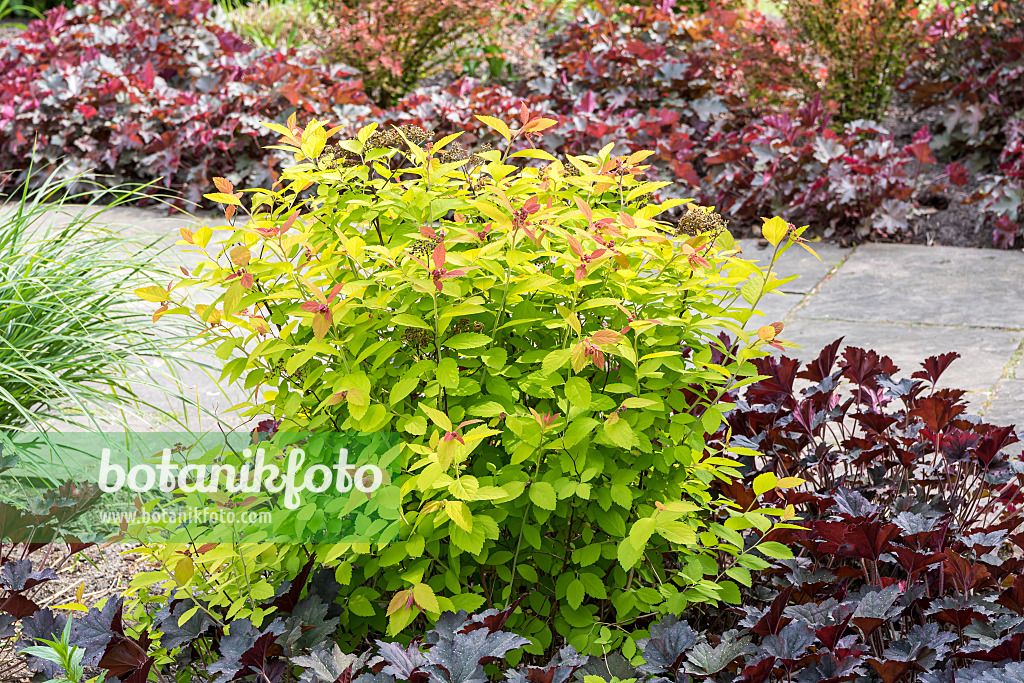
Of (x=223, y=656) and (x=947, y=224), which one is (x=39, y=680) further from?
(x=947, y=224)

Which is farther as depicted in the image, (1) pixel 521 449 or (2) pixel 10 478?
(2) pixel 10 478

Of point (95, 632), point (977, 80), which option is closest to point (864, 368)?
point (95, 632)

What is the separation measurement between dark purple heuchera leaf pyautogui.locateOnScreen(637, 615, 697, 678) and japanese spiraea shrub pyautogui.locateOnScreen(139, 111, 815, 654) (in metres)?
0.11

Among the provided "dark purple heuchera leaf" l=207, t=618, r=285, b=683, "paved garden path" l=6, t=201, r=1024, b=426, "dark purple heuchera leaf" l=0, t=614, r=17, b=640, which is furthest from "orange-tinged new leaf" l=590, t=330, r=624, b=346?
"paved garden path" l=6, t=201, r=1024, b=426

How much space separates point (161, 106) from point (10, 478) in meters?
4.44

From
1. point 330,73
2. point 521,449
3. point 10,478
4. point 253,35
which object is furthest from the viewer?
point 253,35

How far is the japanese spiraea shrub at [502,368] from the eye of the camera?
5.32ft

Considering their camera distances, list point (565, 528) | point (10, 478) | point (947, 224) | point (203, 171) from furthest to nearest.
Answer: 1. point (203, 171)
2. point (947, 224)
3. point (10, 478)
4. point (565, 528)

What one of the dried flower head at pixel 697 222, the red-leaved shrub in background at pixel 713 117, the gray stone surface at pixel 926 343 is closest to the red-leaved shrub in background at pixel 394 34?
the red-leaved shrub in background at pixel 713 117

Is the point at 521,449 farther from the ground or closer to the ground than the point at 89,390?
farther from the ground

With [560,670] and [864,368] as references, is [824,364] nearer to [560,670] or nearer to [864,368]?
[864,368]

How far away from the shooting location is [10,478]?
2469 mm

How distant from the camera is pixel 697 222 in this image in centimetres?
172

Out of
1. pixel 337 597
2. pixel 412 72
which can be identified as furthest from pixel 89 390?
pixel 412 72
